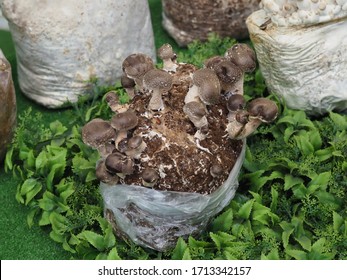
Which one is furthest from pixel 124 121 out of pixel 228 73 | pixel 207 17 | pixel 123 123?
pixel 207 17

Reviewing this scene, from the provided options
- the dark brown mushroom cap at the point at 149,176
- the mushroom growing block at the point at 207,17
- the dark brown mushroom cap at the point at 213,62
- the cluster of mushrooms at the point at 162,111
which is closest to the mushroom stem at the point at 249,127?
the cluster of mushrooms at the point at 162,111

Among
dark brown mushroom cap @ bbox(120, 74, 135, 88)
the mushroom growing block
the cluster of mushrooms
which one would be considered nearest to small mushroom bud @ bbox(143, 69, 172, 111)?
the cluster of mushrooms

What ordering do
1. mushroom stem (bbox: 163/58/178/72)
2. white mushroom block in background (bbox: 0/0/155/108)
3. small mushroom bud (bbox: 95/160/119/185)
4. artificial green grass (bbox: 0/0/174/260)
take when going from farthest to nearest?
white mushroom block in background (bbox: 0/0/155/108) → artificial green grass (bbox: 0/0/174/260) → mushroom stem (bbox: 163/58/178/72) → small mushroom bud (bbox: 95/160/119/185)

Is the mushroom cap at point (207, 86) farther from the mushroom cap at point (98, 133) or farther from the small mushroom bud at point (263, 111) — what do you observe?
the mushroom cap at point (98, 133)

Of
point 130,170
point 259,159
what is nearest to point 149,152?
point 130,170

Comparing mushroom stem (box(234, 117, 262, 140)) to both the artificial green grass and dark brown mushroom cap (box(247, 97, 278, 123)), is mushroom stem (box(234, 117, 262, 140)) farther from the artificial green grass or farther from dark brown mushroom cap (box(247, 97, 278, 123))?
the artificial green grass
